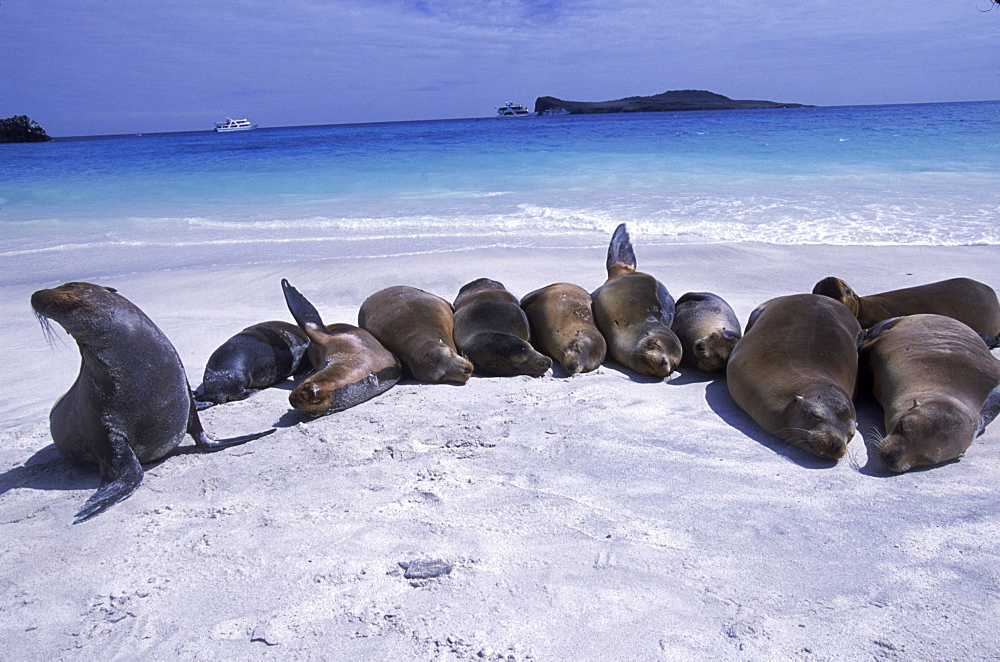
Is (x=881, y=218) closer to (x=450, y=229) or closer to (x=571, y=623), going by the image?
(x=450, y=229)

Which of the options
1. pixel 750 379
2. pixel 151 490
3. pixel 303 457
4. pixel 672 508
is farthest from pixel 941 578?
pixel 151 490

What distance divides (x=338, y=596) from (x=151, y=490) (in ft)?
4.47

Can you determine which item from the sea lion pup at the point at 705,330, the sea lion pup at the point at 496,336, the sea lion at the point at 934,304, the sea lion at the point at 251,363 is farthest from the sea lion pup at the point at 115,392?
the sea lion at the point at 934,304

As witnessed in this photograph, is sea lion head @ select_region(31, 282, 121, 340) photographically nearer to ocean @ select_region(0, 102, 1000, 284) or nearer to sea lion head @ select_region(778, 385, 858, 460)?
sea lion head @ select_region(778, 385, 858, 460)

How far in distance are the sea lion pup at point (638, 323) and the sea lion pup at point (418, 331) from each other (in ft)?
3.49

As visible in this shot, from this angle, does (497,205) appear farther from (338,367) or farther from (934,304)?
(338,367)

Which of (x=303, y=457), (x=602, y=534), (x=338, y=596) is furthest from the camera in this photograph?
(x=303, y=457)

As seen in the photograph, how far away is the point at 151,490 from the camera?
318 cm

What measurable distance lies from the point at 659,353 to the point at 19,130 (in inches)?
3330

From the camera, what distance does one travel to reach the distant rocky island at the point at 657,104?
98.4m

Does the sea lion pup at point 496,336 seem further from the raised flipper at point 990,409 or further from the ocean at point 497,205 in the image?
the ocean at point 497,205

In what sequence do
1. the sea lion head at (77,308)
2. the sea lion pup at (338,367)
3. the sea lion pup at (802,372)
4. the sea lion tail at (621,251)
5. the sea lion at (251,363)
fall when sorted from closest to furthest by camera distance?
the sea lion head at (77,308)
the sea lion pup at (802,372)
the sea lion pup at (338,367)
the sea lion at (251,363)
the sea lion tail at (621,251)

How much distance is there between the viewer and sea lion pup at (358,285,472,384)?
450 cm

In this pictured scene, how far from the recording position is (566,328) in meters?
4.91
